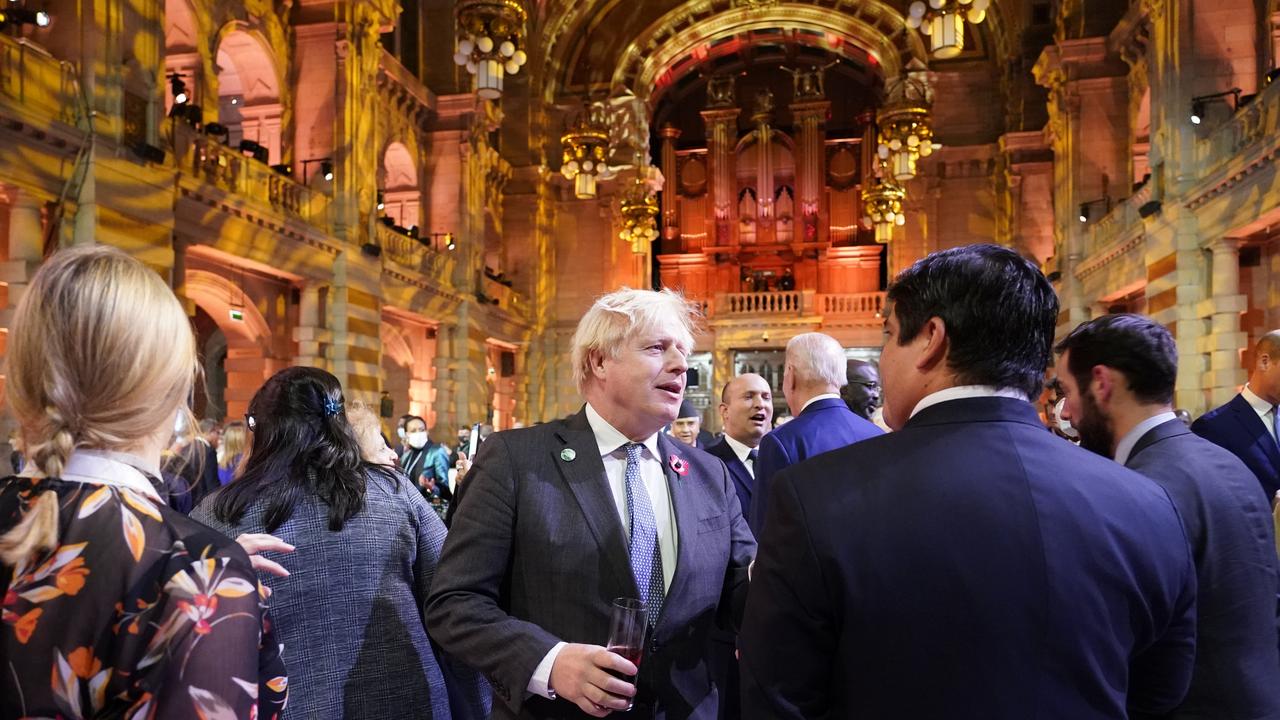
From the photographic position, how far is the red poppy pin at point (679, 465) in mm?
2559

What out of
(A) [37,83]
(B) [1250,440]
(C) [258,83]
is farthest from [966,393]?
(C) [258,83]

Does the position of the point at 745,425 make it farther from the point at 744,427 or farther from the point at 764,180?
the point at 764,180

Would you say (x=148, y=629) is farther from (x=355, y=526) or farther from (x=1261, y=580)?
(x=1261, y=580)

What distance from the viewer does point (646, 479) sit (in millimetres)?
2557

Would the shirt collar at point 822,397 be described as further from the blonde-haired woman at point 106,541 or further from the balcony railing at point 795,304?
the balcony railing at point 795,304

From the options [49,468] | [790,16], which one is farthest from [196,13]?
[790,16]

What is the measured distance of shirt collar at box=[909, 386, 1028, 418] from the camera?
1569 millimetres

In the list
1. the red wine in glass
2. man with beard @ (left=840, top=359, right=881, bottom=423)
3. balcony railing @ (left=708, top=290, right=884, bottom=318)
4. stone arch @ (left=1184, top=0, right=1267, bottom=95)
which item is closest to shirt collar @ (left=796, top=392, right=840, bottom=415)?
man with beard @ (left=840, top=359, right=881, bottom=423)

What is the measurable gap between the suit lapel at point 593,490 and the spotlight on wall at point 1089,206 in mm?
16528

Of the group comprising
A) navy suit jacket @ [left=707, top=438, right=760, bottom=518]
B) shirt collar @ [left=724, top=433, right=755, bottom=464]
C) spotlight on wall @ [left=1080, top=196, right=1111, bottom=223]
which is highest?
spotlight on wall @ [left=1080, top=196, right=1111, bottom=223]

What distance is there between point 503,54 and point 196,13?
5.23 metres

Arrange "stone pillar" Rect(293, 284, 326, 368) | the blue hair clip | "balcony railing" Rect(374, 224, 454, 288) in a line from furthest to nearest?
"balcony railing" Rect(374, 224, 454, 288) → "stone pillar" Rect(293, 284, 326, 368) → the blue hair clip

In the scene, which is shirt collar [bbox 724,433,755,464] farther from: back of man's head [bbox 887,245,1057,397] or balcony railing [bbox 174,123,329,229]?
balcony railing [bbox 174,123,329,229]

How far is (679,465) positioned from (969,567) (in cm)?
118
